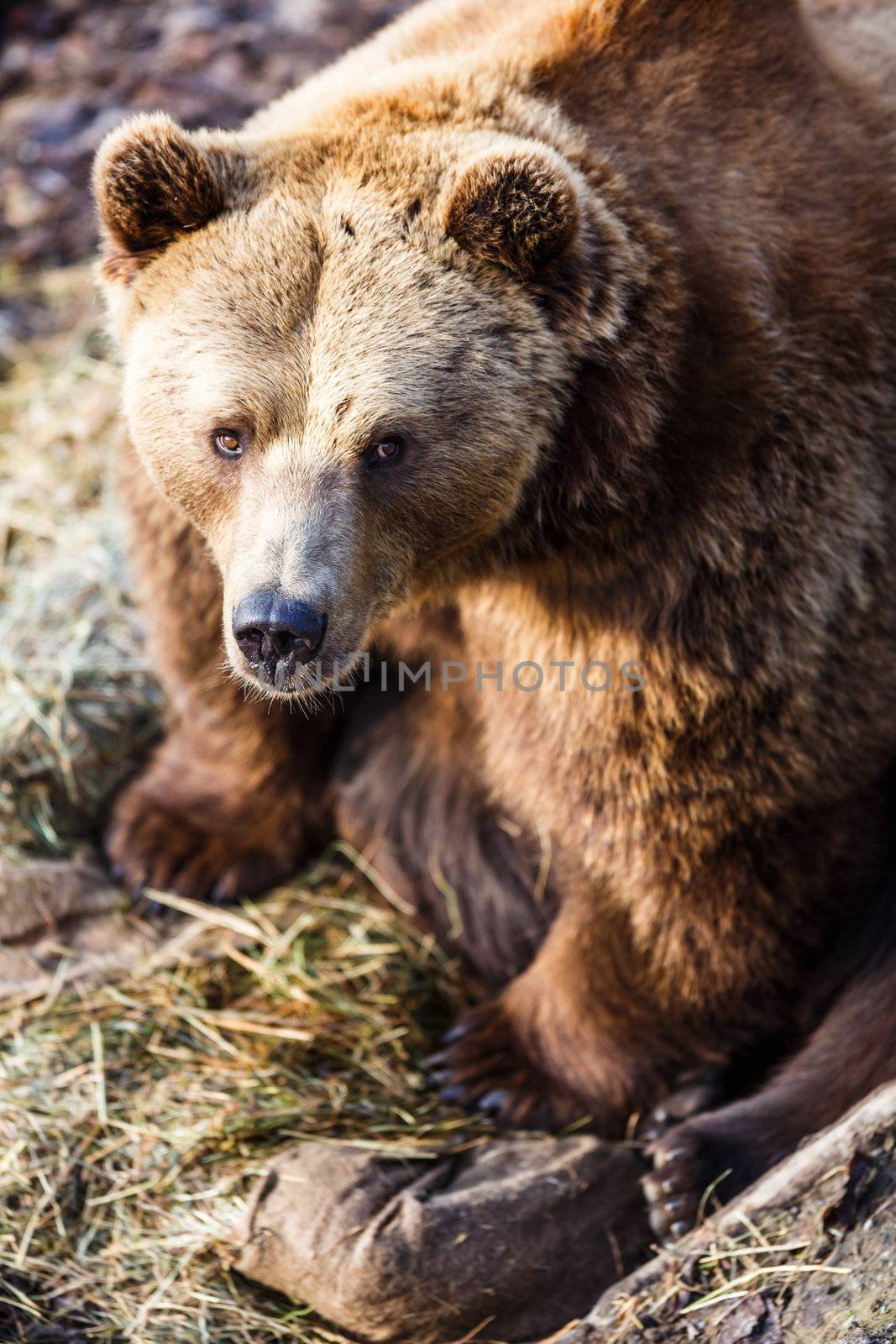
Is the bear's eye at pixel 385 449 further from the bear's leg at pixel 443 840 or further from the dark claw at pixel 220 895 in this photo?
the dark claw at pixel 220 895

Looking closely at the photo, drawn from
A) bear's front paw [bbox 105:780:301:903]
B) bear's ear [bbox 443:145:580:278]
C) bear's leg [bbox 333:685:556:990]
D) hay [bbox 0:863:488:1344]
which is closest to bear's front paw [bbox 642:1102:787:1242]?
hay [bbox 0:863:488:1344]

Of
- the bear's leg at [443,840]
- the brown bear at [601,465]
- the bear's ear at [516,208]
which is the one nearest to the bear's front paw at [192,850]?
the bear's leg at [443,840]

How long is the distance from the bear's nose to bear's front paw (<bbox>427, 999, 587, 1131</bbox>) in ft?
6.13

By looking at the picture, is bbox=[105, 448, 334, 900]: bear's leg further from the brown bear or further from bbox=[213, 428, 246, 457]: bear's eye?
bbox=[213, 428, 246, 457]: bear's eye

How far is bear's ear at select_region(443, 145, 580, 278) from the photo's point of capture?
3242 mm

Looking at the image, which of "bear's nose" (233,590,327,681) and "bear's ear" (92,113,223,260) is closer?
"bear's nose" (233,590,327,681)

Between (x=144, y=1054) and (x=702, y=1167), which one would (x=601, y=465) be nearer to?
(x=702, y=1167)

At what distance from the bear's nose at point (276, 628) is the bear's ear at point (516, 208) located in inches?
37.8

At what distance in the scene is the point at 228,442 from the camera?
3.48 metres

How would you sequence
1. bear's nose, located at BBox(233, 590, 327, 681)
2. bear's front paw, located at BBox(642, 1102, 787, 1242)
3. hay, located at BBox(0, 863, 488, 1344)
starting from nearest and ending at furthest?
bear's nose, located at BBox(233, 590, 327, 681) < hay, located at BBox(0, 863, 488, 1344) < bear's front paw, located at BBox(642, 1102, 787, 1242)

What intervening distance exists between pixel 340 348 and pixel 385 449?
252 mm

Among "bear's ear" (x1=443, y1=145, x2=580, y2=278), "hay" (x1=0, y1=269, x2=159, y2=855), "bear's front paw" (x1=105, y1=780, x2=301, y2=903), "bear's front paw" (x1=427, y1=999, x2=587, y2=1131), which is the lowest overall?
"bear's front paw" (x1=427, y1=999, x2=587, y2=1131)

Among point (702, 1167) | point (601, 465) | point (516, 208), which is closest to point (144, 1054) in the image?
point (702, 1167)

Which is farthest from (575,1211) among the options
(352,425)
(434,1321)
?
(352,425)
